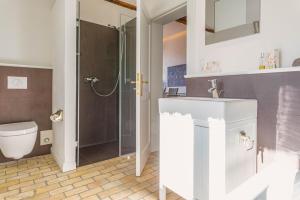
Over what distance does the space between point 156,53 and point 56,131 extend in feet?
5.29

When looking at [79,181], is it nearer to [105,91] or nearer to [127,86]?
[127,86]

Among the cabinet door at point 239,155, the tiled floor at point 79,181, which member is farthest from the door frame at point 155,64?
the cabinet door at point 239,155

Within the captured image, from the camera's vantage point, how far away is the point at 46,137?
2.48 meters

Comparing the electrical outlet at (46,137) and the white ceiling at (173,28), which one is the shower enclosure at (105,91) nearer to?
the electrical outlet at (46,137)

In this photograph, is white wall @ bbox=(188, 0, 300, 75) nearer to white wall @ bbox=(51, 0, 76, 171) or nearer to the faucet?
the faucet

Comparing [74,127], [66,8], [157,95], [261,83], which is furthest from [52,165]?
[261,83]

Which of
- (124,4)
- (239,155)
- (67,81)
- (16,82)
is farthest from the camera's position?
(124,4)

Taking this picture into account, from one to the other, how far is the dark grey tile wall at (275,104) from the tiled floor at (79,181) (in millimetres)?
859

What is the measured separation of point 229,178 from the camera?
108 cm

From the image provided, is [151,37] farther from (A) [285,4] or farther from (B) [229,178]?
(B) [229,178]

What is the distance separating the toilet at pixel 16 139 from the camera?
182 cm

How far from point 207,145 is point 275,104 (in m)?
0.58

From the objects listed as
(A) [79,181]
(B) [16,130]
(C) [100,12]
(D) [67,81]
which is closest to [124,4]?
(C) [100,12]

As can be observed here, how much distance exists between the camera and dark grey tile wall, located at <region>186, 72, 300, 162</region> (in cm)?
119
